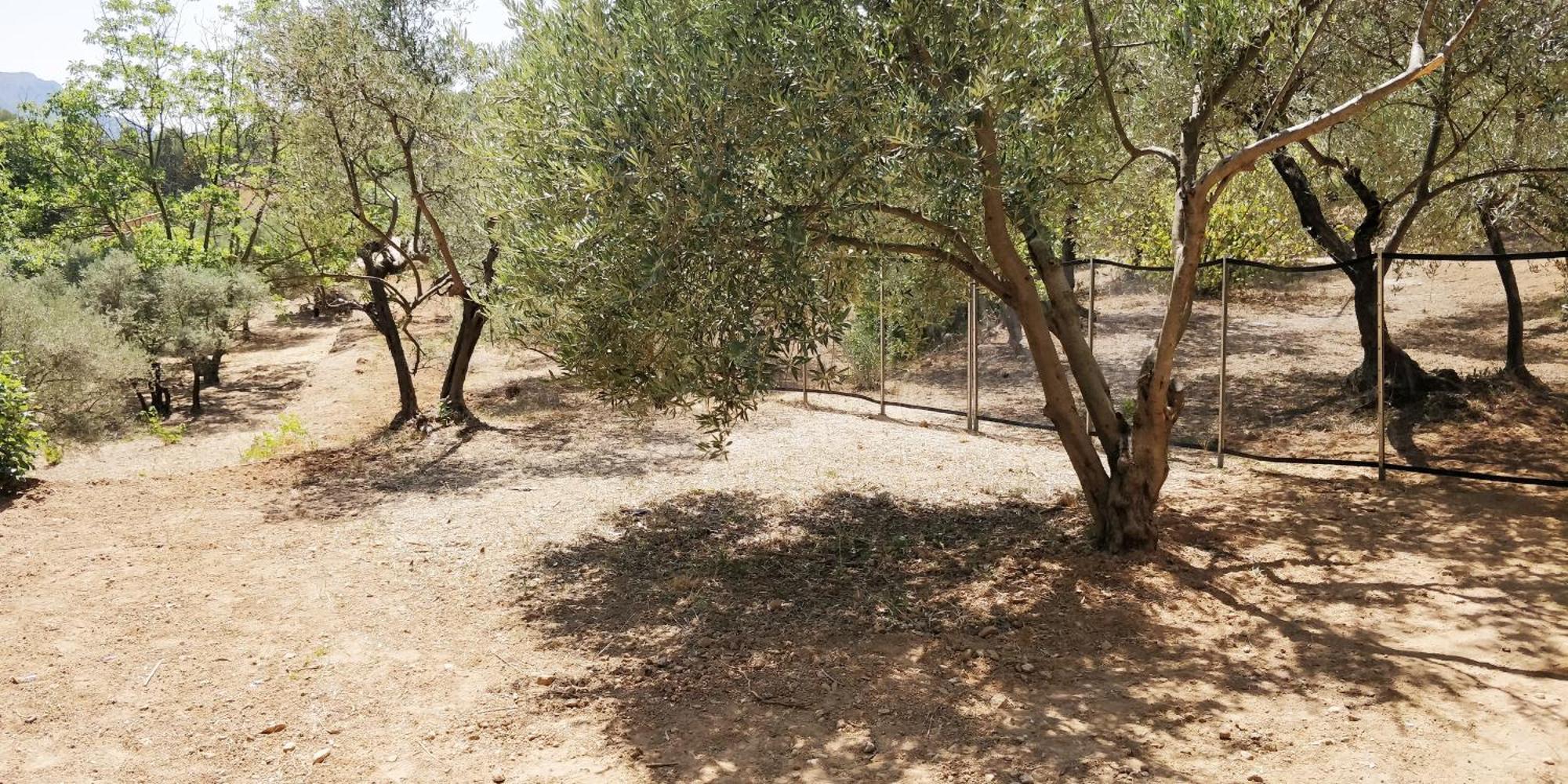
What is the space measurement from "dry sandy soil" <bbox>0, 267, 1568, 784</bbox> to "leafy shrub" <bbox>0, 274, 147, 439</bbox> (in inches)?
238

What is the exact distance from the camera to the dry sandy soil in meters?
4.75

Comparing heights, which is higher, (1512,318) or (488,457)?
(1512,318)

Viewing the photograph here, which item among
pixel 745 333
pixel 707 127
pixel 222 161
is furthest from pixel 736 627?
pixel 222 161

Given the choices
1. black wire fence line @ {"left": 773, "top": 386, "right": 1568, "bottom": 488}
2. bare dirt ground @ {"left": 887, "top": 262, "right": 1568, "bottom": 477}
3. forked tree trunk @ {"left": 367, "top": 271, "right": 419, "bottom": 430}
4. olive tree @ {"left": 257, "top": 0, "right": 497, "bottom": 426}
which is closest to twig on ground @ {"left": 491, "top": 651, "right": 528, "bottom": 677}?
black wire fence line @ {"left": 773, "top": 386, "right": 1568, "bottom": 488}

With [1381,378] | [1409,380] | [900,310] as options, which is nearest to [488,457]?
[900,310]

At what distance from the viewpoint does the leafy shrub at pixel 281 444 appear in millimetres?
12875

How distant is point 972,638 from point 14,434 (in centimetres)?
881

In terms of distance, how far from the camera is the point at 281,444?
1375cm

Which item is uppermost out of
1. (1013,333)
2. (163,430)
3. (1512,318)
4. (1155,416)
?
(1512,318)

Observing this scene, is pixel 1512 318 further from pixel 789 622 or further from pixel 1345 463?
pixel 789 622

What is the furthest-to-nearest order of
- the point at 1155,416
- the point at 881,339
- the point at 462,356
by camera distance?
the point at 462,356 → the point at 881,339 → the point at 1155,416

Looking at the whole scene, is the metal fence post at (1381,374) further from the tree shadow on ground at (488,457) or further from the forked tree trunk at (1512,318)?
the tree shadow on ground at (488,457)

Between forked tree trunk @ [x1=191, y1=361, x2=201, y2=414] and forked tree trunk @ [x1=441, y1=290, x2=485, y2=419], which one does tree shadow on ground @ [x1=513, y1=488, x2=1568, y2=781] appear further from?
forked tree trunk @ [x1=191, y1=361, x2=201, y2=414]

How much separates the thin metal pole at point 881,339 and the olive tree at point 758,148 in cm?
151
